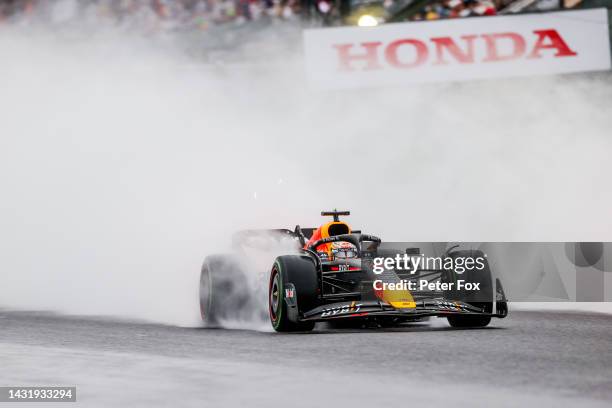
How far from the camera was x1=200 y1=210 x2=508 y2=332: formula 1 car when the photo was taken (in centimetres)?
986

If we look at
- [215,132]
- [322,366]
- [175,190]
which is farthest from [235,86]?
[322,366]

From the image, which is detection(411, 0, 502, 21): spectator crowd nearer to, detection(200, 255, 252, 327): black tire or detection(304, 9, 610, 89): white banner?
detection(304, 9, 610, 89): white banner

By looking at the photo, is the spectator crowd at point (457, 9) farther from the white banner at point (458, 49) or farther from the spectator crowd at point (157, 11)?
the spectator crowd at point (157, 11)

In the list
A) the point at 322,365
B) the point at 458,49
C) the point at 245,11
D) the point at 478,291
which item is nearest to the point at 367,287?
the point at 478,291

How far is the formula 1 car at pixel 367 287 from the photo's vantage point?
9859 millimetres

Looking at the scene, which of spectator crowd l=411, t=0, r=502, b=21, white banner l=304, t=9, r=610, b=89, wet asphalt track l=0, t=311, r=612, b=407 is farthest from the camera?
spectator crowd l=411, t=0, r=502, b=21

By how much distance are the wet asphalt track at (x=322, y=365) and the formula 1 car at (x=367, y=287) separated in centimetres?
20

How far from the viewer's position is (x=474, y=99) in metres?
21.4

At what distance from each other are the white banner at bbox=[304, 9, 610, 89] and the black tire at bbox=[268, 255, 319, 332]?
10168 mm

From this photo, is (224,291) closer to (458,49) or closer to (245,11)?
(458,49)

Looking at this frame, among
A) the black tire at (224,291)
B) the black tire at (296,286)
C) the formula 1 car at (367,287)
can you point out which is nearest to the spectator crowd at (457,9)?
the black tire at (224,291)

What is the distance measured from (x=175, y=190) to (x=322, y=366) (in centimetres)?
1337

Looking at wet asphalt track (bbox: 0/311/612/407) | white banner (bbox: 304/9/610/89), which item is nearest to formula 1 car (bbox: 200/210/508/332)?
wet asphalt track (bbox: 0/311/612/407)

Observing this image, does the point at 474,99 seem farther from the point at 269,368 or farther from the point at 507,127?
the point at 269,368
